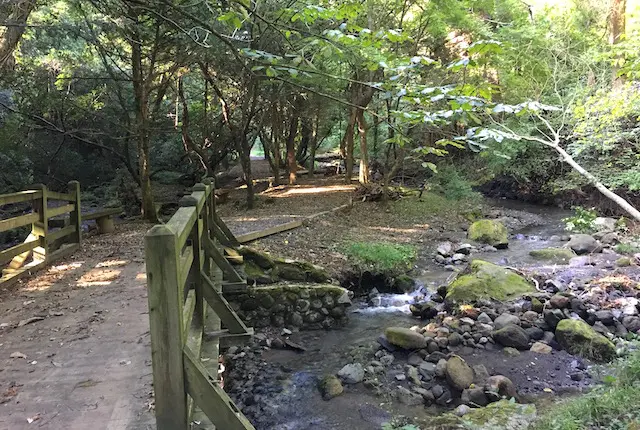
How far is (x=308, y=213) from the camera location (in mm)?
13961

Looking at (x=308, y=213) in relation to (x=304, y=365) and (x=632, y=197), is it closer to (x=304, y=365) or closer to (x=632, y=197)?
(x=304, y=365)

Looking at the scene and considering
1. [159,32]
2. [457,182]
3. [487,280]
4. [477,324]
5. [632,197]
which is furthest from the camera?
[457,182]

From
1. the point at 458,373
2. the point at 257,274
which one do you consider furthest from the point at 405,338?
the point at 257,274

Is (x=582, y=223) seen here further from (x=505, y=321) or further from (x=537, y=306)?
(x=505, y=321)

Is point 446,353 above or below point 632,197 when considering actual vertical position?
below

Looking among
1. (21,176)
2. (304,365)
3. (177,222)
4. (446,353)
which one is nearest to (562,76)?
(446,353)

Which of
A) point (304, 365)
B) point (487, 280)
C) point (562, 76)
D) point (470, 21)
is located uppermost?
point (470, 21)

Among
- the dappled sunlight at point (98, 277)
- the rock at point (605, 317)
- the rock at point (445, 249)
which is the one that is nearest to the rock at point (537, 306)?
the rock at point (605, 317)

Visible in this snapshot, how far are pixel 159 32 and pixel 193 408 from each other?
395 inches

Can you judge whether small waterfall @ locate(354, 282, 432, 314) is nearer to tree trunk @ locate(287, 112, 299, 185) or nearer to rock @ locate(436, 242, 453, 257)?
rock @ locate(436, 242, 453, 257)

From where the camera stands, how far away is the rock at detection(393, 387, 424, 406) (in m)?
6.08

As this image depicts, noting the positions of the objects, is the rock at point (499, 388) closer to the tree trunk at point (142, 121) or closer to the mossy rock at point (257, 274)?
the mossy rock at point (257, 274)

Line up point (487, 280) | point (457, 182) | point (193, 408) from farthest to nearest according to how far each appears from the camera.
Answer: point (457, 182) < point (487, 280) < point (193, 408)

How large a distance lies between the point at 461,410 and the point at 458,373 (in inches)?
28.1
